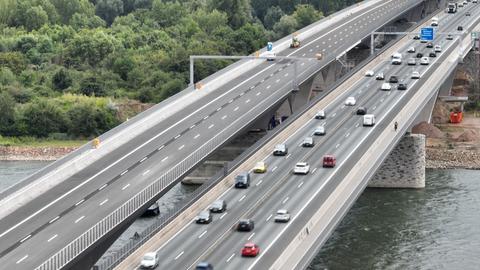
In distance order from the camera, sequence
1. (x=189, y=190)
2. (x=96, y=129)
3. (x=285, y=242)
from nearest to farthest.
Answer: (x=285, y=242) < (x=189, y=190) < (x=96, y=129)

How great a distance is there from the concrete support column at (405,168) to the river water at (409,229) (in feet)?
3.94

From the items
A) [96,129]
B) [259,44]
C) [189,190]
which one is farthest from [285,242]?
[259,44]

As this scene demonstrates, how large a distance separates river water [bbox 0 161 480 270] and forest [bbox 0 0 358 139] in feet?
78.2

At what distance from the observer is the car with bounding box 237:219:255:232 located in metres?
72.6

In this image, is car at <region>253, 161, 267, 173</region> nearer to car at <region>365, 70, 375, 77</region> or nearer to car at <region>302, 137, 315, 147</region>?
car at <region>302, 137, 315, 147</region>

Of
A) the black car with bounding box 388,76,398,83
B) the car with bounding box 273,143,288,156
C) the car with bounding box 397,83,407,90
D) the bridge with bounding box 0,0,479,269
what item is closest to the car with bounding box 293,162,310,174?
the bridge with bounding box 0,0,479,269

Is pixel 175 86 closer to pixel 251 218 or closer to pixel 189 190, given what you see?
pixel 189 190

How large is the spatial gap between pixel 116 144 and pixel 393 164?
109 ft

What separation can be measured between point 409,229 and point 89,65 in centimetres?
8586

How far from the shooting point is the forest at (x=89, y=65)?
5536 inches

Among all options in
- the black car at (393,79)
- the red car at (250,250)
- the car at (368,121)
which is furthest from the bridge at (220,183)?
the black car at (393,79)

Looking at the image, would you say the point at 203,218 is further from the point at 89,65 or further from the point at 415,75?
the point at 89,65

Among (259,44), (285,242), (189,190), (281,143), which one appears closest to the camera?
(285,242)

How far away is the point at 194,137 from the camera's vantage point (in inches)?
3706
